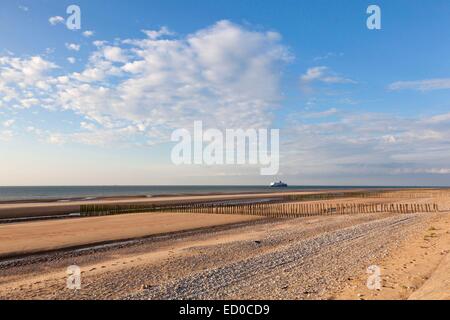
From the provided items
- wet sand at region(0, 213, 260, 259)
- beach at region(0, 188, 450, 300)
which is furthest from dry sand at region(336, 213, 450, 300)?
wet sand at region(0, 213, 260, 259)

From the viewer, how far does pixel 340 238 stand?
77.6 ft

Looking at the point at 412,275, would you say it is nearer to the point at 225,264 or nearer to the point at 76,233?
the point at 225,264

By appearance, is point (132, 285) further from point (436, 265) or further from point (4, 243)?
point (4, 243)

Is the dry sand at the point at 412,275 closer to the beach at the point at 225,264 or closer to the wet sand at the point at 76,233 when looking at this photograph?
the beach at the point at 225,264

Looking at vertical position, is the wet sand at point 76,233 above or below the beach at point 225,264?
below

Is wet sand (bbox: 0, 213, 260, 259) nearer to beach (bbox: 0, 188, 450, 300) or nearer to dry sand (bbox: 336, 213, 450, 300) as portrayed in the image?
beach (bbox: 0, 188, 450, 300)

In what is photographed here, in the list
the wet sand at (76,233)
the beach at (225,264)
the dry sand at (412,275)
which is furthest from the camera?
the wet sand at (76,233)

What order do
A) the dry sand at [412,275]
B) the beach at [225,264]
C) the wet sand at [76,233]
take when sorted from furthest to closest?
the wet sand at [76,233], the beach at [225,264], the dry sand at [412,275]

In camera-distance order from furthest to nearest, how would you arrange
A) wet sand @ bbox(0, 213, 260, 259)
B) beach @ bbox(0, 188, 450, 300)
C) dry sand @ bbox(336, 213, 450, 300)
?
wet sand @ bbox(0, 213, 260, 259) < beach @ bbox(0, 188, 450, 300) < dry sand @ bbox(336, 213, 450, 300)

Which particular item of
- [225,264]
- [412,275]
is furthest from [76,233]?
[412,275]

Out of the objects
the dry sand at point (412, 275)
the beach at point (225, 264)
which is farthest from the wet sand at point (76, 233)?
the dry sand at point (412, 275)

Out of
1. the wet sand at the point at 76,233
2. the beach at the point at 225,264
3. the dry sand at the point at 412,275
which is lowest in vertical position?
the wet sand at the point at 76,233

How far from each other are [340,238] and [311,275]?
1033cm

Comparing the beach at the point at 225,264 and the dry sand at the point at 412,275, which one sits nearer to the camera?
the dry sand at the point at 412,275
